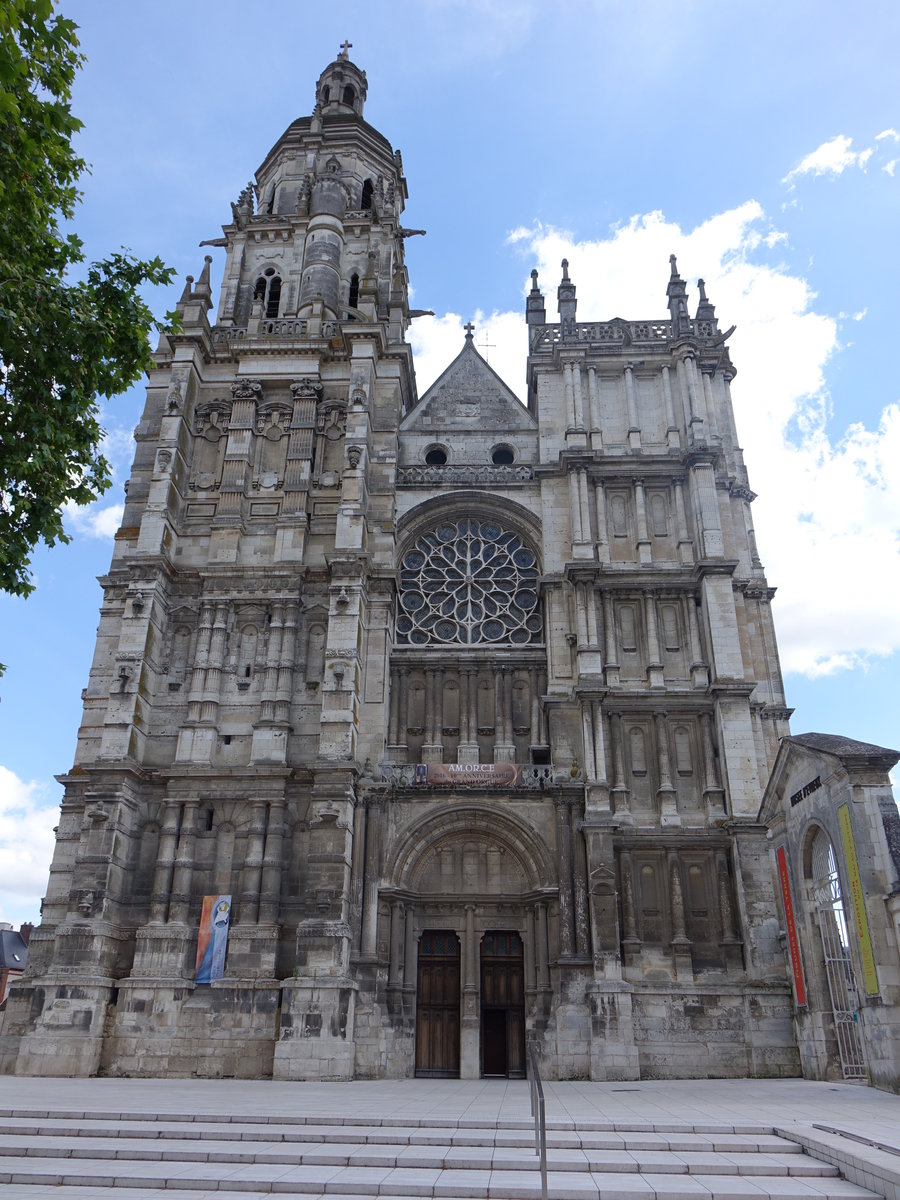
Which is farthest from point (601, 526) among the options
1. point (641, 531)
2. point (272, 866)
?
point (272, 866)

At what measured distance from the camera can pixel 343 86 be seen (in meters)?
39.1

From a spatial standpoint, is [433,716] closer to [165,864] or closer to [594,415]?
[165,864]

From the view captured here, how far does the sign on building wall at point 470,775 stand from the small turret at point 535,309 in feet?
51.3

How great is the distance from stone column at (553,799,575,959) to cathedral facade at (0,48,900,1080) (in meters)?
0.09

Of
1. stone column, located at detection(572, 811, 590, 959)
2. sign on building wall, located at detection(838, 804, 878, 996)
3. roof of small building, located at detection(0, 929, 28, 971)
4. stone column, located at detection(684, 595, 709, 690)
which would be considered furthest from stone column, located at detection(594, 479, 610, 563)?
roof of small building, located at detection(0, 929, 28, 971)

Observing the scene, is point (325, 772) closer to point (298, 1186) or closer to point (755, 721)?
point (755, 721)

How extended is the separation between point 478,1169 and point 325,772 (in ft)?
43.9

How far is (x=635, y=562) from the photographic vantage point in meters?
26.8

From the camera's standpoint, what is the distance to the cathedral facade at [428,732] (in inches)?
Result: 819

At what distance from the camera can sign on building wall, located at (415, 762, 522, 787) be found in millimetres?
23453

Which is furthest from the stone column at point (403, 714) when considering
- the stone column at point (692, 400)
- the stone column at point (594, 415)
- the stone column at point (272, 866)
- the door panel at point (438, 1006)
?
the stone column at point (692, 400)

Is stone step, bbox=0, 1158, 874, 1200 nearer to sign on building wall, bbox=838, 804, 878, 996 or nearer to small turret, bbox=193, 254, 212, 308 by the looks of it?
sign on building wall, bbox=838, 804, 878, 996

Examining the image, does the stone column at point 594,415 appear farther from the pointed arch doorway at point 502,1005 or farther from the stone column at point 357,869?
the pointed arch doorway at point 502,1005

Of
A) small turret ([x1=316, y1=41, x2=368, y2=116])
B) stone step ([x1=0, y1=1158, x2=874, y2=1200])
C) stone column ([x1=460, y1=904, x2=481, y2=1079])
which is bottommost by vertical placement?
stone step ([x1=0, y1=1158, x2=874, y2=1200])
